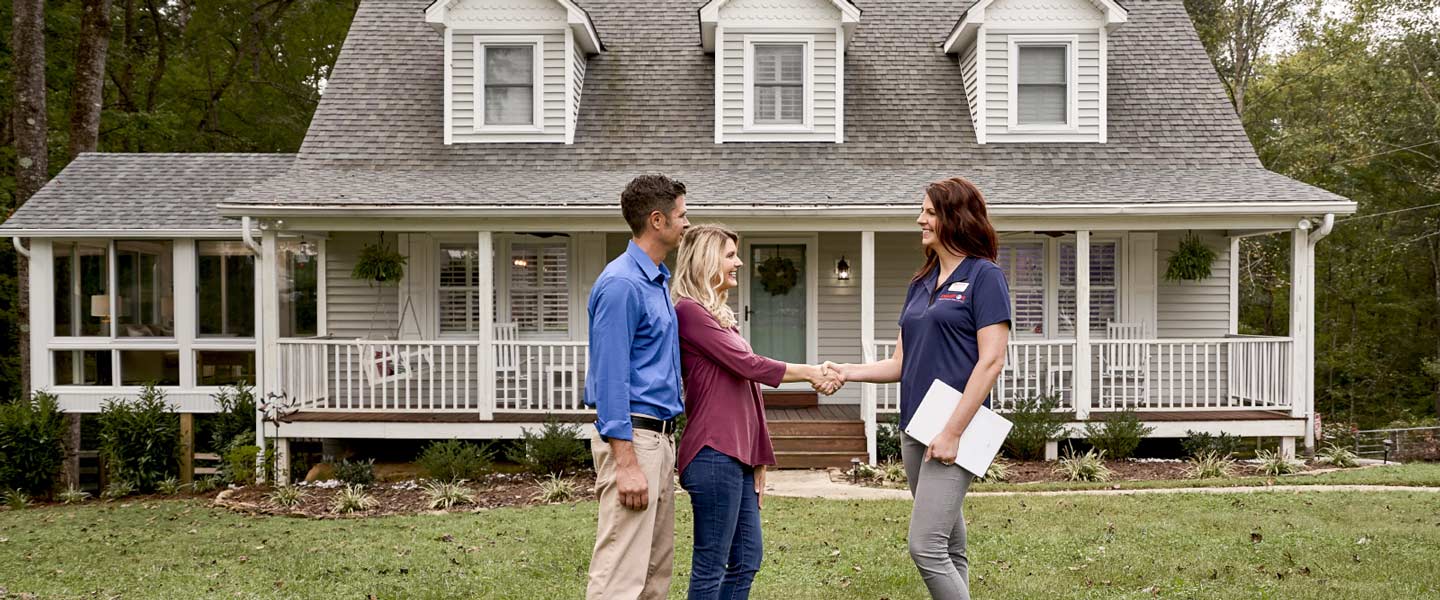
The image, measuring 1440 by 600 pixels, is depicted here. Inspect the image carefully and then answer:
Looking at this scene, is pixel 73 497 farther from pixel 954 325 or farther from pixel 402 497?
pixel 954 325

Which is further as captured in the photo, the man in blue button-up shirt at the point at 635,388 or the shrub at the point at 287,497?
the shrub at the point at 287,497

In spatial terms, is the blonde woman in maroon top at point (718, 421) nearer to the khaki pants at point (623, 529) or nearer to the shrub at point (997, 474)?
the khaki pants at point (623, 529)

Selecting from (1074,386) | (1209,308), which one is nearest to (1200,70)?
(1209,308)

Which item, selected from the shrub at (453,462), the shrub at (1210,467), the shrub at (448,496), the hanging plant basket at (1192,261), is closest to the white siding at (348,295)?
the shrub at (453,462)

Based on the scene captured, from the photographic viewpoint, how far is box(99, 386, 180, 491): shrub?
34.7ft

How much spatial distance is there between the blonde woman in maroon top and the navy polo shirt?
1.61ft

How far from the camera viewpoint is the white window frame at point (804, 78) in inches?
482

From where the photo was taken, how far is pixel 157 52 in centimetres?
2170

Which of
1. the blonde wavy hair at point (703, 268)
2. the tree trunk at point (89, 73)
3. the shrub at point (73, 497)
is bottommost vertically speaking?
the shrub at point (73, 497)

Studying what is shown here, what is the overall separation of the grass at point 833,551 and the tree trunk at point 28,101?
265 inches

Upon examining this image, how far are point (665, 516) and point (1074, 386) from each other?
26.3ft

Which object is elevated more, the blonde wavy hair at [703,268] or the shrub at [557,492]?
the blonde wavy hair at [703,268]

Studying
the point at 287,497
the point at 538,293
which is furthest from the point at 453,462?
the point at 538,293

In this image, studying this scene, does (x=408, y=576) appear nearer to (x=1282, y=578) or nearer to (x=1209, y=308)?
(x=1282, y=578)
